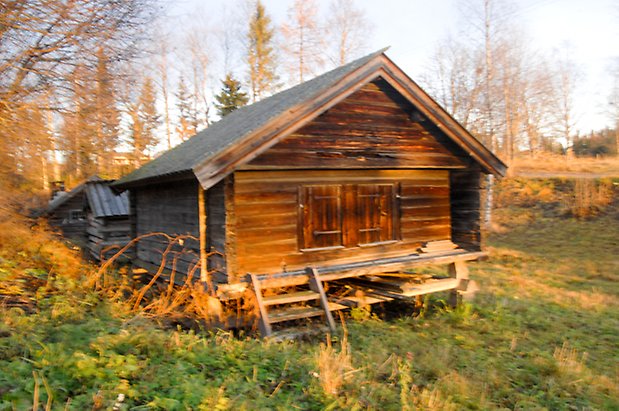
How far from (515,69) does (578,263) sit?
821 inches

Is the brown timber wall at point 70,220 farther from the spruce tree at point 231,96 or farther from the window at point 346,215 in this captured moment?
the window at point 346,215

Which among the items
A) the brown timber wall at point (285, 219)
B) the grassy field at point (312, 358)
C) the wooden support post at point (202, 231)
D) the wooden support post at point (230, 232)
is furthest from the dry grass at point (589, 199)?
the wooden support post at point (202, 231)

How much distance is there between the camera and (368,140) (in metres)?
9.97

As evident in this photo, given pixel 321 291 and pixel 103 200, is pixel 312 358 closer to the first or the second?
pixel 321 291

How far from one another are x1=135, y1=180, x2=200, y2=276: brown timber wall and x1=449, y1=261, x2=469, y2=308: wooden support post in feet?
21.9

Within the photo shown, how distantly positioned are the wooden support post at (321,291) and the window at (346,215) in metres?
0.68

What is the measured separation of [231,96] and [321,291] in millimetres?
29625

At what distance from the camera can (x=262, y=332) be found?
775cm

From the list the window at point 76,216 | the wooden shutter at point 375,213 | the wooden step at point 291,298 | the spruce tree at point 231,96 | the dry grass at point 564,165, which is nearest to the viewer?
the wooden step at point 291,298

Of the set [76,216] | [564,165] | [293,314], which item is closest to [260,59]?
[76,216]

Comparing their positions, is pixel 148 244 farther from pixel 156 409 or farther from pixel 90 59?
pixel 156 409

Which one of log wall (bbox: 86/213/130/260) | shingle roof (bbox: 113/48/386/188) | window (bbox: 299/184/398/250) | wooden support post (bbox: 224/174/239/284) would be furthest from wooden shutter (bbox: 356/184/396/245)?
log wall (bbox: 86/213/130/260)

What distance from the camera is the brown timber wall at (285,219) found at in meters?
8.70

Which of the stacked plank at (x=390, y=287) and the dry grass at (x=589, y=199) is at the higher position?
the dry grass at (x=589, y=199)
